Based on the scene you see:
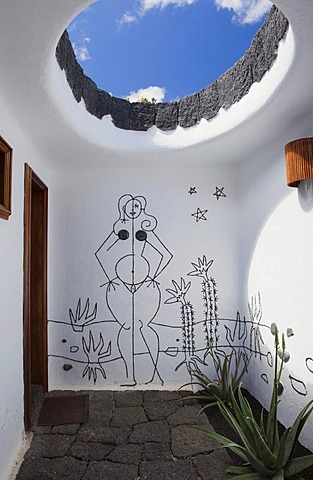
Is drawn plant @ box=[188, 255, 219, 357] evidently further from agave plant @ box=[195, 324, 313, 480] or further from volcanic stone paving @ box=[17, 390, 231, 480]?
agave plant @ box=[195, 324, 313, 480]

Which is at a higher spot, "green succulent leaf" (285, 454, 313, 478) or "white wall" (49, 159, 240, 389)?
"white wall" (49, 159, 240, 389)

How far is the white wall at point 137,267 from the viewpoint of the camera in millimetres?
2822

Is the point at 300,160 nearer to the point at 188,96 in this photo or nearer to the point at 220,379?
the point at 188,96

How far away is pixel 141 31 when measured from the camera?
2834 millimetres

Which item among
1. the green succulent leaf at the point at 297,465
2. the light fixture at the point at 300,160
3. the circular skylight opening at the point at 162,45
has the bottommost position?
the green succulent leaf at the point at 297,465

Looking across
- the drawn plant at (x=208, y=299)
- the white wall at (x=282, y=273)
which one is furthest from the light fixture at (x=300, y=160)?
the drawn plant at (x=208, y=299)

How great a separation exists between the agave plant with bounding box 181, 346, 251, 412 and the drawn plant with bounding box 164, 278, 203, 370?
0.37ft

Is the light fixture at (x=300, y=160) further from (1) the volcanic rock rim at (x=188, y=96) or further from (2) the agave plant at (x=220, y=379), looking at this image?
(2) the agave plant at (x=220, y=379)

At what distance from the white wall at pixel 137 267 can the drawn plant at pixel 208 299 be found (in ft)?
0.12

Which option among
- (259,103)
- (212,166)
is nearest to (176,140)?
(212,166)

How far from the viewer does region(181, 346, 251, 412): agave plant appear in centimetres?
247

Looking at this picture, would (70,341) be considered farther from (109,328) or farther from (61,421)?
(61,421)

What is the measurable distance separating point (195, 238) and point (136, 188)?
0.70 meters

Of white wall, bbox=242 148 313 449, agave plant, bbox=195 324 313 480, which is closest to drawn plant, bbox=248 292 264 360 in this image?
white wall, bbox=242 148 313 449
